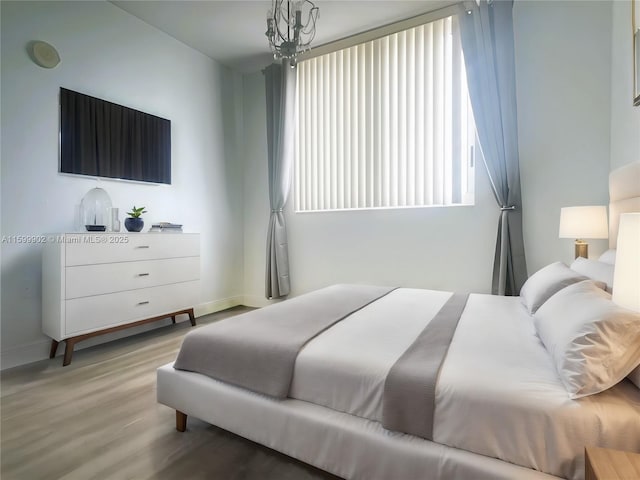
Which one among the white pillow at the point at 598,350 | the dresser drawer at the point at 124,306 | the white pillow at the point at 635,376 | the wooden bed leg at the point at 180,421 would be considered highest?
the white pillow at the point at 598,350

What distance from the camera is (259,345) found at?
1329 millimetres

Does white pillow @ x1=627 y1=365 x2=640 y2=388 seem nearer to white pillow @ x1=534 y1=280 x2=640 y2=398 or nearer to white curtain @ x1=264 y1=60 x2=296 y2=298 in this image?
white pillow @ x1=534 y1=280 x2=640 y2=398

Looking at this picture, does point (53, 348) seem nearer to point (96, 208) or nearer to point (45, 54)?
point (96, 208)

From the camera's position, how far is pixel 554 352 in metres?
1.06

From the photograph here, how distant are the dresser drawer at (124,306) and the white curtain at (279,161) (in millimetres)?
923

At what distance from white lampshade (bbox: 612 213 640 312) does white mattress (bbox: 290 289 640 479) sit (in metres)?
0.27

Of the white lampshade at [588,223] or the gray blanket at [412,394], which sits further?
the white lampshade at [588,223]

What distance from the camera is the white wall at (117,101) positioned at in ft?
7.48

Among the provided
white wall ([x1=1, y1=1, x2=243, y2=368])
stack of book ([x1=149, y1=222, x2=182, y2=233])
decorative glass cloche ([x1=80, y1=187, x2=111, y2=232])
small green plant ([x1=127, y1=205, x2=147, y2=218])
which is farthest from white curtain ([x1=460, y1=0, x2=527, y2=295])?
decorative glass cloche ([x1=80, y1=187, x2=111, y2=232])

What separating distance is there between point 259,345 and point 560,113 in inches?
117

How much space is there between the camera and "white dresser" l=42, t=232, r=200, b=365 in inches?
88.2

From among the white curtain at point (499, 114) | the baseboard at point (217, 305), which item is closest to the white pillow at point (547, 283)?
the white curtain at point (499, 114)

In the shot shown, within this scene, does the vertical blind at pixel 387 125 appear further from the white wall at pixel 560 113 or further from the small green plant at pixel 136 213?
the small green plant at pixel 136 213

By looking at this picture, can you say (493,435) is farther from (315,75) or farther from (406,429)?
(315,75)
